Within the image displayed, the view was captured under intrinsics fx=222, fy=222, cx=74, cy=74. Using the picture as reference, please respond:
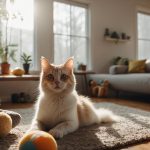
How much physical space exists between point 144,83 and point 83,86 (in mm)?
1513

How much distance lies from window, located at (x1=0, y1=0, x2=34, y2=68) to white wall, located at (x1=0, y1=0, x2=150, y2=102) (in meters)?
0.12

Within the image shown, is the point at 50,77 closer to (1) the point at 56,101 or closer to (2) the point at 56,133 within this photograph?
(1) the point at 56,101

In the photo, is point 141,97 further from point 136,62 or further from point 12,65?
point 12,65

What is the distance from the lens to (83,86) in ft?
14.7

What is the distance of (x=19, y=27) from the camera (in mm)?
3871

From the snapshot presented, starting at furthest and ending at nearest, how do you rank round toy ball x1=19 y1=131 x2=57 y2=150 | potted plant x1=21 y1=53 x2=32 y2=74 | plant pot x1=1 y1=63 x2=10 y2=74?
potted plant x1=21 y1=53 x2=32 y2=74, plant pot x1=1 y1=63 x2=10 y2=74, round toy ball x1=19 y1=131 x2=57 y2=150

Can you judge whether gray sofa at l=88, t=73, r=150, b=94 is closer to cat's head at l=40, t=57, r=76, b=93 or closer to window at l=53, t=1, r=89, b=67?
window at l=53, t=1, r=89, b=67

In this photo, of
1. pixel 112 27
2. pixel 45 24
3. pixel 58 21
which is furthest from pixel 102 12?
pixel 45 24

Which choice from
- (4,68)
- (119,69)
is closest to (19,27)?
(4,68)

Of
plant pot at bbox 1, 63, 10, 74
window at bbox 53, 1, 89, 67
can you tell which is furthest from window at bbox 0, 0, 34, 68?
window at bbox 53, 1, 89, 67

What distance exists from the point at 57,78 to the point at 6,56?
7.68 ft

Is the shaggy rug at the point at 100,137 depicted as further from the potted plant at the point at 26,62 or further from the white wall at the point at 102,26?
the white wall at the point at 102,26

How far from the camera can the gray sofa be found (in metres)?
3.23

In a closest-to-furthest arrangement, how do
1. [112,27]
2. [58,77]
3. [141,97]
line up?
[58,77]
[141,97]
[112,27]
